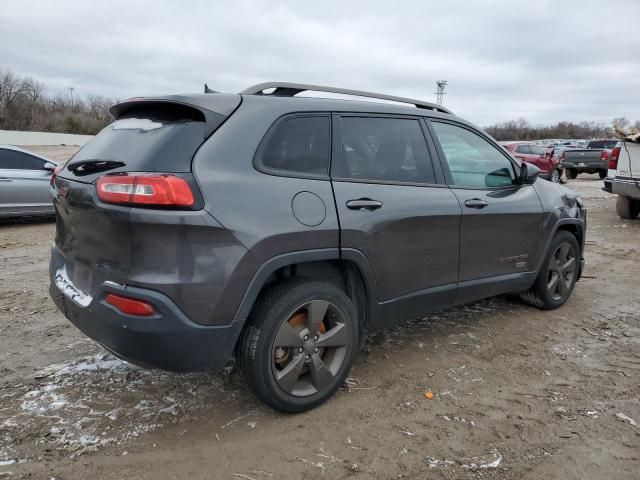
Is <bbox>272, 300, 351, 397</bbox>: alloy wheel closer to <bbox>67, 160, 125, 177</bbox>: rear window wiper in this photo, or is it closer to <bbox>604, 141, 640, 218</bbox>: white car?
<bbox>67, 160, 125, 177</bbox>: rear window wiper

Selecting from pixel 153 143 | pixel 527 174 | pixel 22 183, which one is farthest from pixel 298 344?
pixel 22 183

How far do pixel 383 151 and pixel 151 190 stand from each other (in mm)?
1547

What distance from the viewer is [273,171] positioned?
264 centimetres

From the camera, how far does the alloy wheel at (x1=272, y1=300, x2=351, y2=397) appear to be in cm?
271

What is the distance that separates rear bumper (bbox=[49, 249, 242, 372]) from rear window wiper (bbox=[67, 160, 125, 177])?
598 mm

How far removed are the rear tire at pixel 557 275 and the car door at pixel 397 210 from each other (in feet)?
4.40

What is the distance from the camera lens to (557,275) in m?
4.55

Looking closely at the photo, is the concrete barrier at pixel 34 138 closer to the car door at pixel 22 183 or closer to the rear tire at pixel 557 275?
the car door at pixel 22 183

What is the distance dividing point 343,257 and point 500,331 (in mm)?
Result: 1955

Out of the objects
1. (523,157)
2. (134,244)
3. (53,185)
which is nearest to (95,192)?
(134,244)

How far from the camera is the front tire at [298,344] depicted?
261 centimetres

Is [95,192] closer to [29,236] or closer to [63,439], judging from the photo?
[63,439]

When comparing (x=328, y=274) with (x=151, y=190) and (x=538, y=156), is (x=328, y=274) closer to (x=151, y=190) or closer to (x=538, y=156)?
(x=151, y=190)

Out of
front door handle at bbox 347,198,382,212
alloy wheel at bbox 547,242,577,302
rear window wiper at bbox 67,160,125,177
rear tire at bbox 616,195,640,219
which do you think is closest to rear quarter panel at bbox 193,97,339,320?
front door handle at bbox 347,198,382,212
